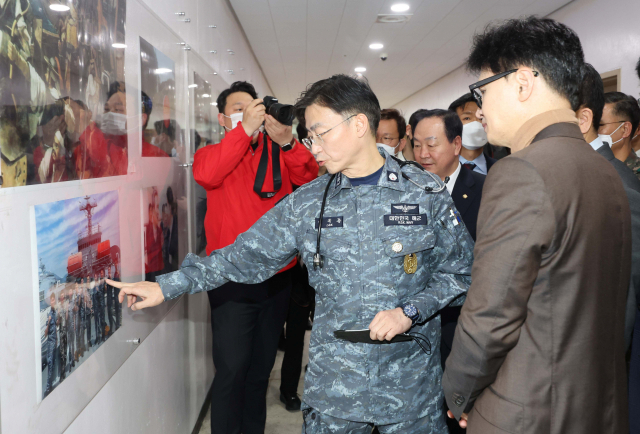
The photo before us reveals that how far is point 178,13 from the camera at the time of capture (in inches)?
79.7

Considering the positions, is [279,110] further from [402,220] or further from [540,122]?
[540,122]

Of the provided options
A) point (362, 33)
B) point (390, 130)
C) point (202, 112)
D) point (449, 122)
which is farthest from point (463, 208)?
point (362, 33)

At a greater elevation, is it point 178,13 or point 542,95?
point 178,13

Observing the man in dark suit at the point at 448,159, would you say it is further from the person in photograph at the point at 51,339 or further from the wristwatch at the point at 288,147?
the person in photograph at the point at 51,339

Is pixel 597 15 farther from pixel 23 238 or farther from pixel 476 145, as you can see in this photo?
pixel 23 238

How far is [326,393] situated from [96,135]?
0.96 m

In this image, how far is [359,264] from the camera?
128cm

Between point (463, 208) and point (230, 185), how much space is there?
1044 millimetres

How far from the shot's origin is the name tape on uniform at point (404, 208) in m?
1.31

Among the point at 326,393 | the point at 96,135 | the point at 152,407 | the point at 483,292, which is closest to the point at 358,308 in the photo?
the point at 326,393

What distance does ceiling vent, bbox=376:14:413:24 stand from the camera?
4.55m

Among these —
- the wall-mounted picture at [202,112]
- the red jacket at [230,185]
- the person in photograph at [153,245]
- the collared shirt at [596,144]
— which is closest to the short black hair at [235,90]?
the wall-mounted picture at [202,112]

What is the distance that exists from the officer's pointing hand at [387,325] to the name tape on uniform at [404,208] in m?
0.30

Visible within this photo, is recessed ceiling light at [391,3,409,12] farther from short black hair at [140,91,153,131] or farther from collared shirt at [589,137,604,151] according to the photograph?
short black hair at [140,91,153,131]
